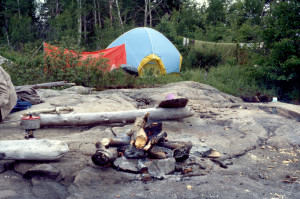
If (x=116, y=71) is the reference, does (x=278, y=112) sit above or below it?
below

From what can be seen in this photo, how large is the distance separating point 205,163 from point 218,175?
304 millimetres

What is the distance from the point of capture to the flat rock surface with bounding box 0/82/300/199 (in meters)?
2.79

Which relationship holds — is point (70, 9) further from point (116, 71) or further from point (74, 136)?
point (74, 136)

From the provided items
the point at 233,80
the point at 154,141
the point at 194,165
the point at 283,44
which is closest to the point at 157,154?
the point at 154,141

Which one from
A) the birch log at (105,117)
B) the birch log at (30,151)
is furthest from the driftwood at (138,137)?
the birch log at (105,117)

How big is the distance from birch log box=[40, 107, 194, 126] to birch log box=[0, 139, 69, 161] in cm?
151

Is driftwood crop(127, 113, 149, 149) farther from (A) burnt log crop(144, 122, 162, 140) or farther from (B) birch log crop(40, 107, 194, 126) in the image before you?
(B) birch log crop(40, 107, 194, 126)

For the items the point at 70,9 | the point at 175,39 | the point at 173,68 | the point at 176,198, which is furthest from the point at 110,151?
the point at 70,9

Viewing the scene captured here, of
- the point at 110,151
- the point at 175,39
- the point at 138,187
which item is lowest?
the point at 138,187

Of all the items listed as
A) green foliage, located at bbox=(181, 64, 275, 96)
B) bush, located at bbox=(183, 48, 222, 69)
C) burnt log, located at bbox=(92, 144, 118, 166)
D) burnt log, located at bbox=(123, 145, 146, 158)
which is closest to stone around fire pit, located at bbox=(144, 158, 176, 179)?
burnt log, located at bbox=(123, 145, 146, 158)

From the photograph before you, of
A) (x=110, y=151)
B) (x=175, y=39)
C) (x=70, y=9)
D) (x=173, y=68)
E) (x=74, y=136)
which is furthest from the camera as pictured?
(x=70, y=9)

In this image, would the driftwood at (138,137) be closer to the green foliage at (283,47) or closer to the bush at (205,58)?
the green foliage at (283,47)

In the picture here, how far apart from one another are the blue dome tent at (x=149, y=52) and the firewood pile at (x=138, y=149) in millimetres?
9498

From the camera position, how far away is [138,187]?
2.86 m
